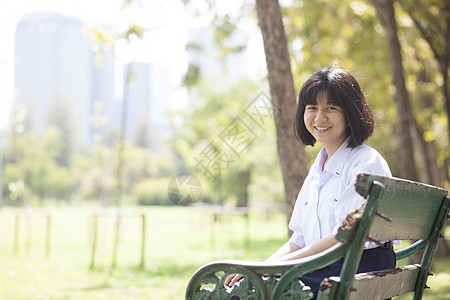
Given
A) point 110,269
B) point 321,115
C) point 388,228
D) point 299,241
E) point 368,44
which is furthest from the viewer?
point 368,44

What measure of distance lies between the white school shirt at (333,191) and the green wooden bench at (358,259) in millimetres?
162

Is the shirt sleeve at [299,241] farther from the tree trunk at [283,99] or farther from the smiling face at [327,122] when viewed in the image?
the tree trunk at [283,99]

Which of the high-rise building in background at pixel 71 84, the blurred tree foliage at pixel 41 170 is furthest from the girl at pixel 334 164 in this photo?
the high-rise building in background at pixel 71 84

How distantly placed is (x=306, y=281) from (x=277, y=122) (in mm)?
2422

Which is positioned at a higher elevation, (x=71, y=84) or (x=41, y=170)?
(x=71, y=84)

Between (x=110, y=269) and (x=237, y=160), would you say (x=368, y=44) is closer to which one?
(x=110, y=269)

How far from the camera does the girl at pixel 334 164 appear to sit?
2289 mm

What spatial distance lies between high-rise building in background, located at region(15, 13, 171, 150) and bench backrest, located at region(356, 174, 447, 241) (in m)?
52.1

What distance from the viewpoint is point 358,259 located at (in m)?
1.92

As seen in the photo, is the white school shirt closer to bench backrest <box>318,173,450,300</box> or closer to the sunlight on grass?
bench backrest <box>318,173,450,300</box>

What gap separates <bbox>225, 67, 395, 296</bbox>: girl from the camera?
229 centimetres

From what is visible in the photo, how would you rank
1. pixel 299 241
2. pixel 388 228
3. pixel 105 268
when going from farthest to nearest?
pixel 105 268, pixel 299 241, pixel 388 228

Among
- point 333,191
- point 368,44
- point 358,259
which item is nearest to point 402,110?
point 368,44

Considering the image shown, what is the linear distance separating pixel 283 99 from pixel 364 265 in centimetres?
243
